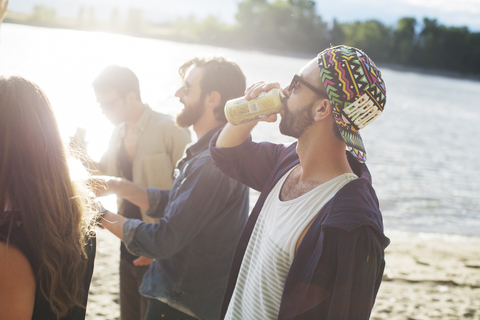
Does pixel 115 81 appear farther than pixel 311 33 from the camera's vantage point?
No

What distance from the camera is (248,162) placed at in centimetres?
231

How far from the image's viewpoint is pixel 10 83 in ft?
5.42

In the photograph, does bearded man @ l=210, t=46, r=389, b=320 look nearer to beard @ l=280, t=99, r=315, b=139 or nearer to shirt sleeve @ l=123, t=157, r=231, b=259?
beard @ l=280, t=99, r=315, b=139

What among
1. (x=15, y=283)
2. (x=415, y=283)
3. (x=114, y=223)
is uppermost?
(x=15, y=283)

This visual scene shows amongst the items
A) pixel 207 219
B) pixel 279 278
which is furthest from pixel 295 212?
pixel 207 219

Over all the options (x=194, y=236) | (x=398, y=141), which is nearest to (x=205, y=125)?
(x=194, y=236)

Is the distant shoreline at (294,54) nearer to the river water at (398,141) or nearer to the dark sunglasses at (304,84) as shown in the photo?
the river water at (398,141)

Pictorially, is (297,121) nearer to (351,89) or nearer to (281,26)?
(351,89)

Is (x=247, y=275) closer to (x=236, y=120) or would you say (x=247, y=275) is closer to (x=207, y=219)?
(x=207, y=219)

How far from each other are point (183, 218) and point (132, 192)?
0.60m

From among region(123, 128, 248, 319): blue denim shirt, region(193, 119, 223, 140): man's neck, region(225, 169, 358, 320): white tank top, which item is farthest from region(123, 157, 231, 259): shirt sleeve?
region(225, 169, 358, 320): white tank top

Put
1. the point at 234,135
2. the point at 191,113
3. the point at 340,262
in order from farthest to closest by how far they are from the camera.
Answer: the point at 191,113
the point at 234,135
the point at 340,262

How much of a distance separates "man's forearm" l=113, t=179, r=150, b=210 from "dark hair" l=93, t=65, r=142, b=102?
127 cm

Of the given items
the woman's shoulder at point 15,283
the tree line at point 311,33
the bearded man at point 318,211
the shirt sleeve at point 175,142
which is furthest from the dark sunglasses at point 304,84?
the tree line at point 311,33
